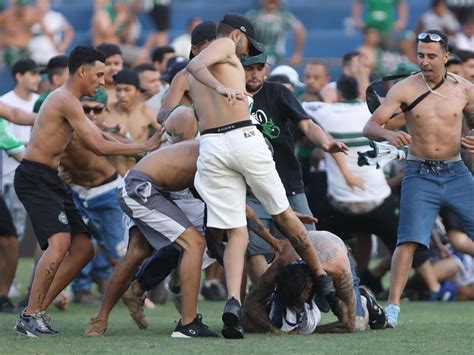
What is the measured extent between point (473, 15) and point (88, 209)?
31.3 ft

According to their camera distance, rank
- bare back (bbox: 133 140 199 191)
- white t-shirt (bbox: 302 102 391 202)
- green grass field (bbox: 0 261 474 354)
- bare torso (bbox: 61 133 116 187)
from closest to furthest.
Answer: green grass field (bbox: 0 261 474 354) → bare back (bbox: 133 140 199 191) → bare torso (bbox: 61 133 116 187) → white t-shirt (bbox: 302 102 391 202)

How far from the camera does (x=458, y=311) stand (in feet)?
38.9

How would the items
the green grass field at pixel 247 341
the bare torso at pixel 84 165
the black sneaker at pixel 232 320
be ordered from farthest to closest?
the bare torso at pixel 84 165 < the black sneaker at pixel 232 320 < the green grass field at pixel 247 341

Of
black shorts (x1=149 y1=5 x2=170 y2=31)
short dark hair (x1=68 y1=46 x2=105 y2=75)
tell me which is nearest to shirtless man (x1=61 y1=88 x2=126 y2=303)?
short dark hair (x1=68 y1=46 x2=105 y2=75)

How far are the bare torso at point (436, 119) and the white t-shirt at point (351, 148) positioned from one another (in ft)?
8.75

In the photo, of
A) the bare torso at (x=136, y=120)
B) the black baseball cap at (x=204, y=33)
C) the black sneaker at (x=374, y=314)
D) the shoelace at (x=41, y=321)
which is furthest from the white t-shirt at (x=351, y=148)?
the shoelace at (x=41, y=321)

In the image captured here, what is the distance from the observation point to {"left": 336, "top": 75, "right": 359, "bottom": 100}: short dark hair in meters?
13.1

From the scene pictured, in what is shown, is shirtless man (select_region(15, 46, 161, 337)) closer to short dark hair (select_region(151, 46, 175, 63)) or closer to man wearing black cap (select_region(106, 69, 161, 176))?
man wearing black cap (select_region(106, 69, 161, 176))

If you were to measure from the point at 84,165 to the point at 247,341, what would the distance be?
11.6ft

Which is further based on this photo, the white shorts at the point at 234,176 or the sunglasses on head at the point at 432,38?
the sunglasses on head at the point at 432,38

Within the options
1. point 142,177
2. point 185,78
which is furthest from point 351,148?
point 142,177

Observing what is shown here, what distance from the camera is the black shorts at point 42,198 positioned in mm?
9484

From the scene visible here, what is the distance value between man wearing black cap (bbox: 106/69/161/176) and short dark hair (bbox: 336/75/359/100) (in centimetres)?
185

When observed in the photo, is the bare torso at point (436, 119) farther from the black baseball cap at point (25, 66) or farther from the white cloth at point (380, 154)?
the black baseball cap at point (25, 66)
